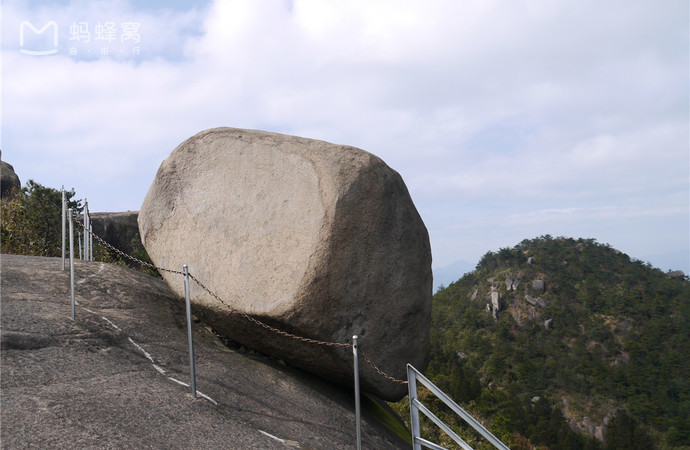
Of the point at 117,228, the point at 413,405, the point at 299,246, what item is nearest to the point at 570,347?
the point at 117,228

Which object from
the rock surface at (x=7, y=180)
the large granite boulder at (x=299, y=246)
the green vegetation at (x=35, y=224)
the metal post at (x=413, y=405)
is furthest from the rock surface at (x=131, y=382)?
the rock surface at (x=7, y=180)

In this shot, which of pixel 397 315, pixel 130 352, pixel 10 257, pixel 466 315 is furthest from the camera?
pixel 466 315

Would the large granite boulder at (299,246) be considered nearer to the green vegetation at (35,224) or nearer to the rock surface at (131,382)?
the rock surface at (131,382)

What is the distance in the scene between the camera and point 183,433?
4.82 meters

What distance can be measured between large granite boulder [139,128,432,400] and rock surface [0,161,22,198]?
18817 mm

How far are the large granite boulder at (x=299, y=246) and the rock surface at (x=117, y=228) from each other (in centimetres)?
1322

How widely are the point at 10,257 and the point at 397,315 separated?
250 inches

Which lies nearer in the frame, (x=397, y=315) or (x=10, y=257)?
(x=397, y=315)

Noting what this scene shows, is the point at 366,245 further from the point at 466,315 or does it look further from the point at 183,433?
the point at 466,315

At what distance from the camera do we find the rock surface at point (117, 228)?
20.2 m

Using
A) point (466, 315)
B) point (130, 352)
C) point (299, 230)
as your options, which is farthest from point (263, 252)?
point (466, 315)

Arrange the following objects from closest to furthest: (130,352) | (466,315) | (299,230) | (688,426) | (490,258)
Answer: (130,352)
(299,230)
(688,426)
(466,315)
(490,258)

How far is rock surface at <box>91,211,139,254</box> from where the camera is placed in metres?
20.2

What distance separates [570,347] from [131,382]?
68538mm
